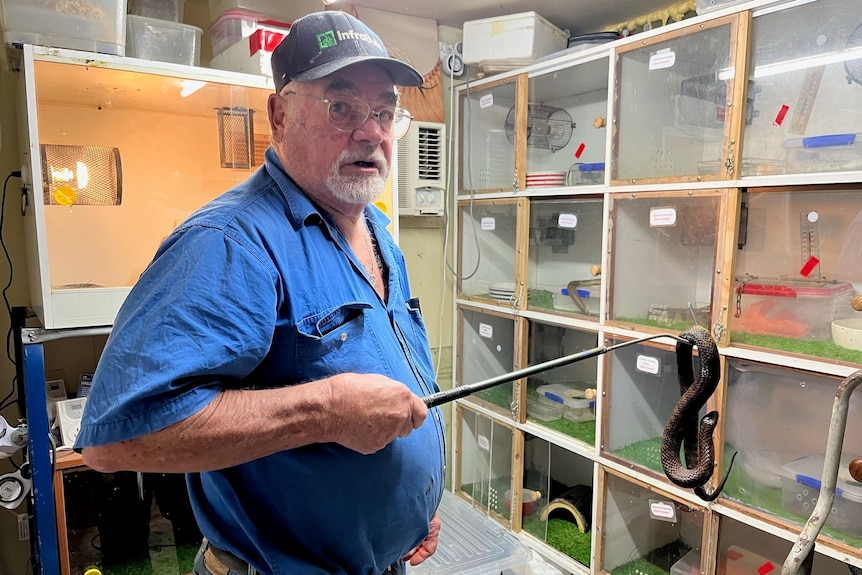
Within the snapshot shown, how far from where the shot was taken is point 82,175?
190cm

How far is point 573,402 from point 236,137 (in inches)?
70.2

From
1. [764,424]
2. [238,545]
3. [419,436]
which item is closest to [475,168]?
[764,424]

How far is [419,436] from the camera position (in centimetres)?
101

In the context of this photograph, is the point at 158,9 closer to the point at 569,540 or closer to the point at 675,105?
the point at 675,105

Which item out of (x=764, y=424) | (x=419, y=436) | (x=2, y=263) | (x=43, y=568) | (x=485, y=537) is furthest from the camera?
(x=485, y=537)

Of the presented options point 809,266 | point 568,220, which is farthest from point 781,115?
point 568,220

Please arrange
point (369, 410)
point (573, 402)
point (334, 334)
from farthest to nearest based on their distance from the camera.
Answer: point (573, 402), point (334, 334), point (369, 410)

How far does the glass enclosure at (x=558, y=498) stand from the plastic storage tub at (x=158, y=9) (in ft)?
7.38

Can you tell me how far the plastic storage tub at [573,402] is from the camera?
2430mm

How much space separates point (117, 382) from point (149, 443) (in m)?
0.09

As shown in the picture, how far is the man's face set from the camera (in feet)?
3.33

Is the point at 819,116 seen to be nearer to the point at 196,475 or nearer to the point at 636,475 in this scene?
the point at 636,475

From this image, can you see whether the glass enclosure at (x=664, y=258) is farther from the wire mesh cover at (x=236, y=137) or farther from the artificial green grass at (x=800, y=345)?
the wire mesh cover at (x=236, y=137)

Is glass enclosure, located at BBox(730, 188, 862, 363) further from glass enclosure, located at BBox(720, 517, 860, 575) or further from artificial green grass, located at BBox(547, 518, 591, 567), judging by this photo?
artificial green grass, located at BBox(547, 518, 591, 567)
